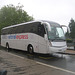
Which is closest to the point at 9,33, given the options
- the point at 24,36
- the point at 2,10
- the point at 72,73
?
the point at 24,36

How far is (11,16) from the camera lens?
32.0 metres

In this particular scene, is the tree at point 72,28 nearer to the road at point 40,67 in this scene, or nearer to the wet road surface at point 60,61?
the wet road surface at point 60,61

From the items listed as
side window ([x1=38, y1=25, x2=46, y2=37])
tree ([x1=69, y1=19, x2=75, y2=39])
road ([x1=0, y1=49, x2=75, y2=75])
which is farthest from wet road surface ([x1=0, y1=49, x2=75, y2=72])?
tree ([x1=69, y1=19, x2=75, y2=39])

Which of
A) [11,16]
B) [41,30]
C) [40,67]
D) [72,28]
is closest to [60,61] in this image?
[40,67]

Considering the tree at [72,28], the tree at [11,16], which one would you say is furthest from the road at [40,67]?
the tree at [72,28]

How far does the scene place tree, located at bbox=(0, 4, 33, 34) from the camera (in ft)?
104

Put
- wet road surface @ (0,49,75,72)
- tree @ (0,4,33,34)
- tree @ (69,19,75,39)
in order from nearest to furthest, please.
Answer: wet road surface @ (0,49,75,72) < tree @ (0,4,33,34) < tree @ (69,19,75,39)

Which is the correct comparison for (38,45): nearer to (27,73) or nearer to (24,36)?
(24,36)

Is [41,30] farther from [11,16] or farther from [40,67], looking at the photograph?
[11,16]

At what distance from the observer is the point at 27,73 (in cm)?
561

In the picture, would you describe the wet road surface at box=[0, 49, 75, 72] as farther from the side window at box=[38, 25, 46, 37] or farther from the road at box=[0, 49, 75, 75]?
the side window at box=[38, 25, 46, 37]

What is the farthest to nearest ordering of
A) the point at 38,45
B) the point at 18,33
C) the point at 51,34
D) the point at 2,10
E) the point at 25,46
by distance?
the point at 2,10
the point at 18,33
the point at 25,46
the point at 38,45
the point at 51,34

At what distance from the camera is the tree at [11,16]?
31.5 m

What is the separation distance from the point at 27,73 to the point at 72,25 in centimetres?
7295
